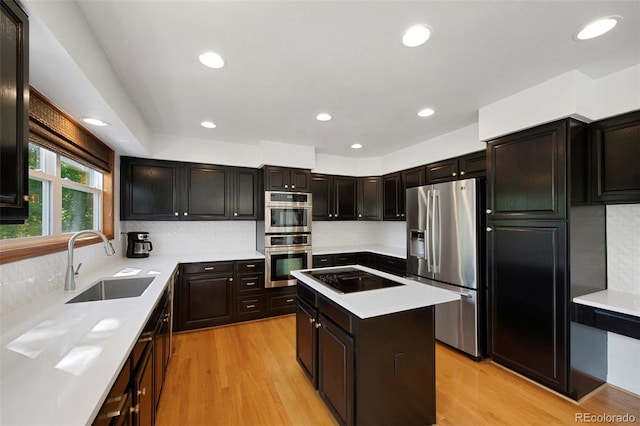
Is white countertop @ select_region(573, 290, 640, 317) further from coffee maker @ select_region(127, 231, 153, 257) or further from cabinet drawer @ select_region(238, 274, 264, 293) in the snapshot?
coffee maker @ select_region(127, 231, 153, 257)

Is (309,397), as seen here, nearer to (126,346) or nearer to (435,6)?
(126,346)

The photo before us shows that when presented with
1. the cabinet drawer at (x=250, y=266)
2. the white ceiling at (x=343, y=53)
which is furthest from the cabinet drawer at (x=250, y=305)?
the white ceiling at (x=343, y=53)

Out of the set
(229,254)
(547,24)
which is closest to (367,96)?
(547,24)

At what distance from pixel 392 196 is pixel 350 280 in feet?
8.28

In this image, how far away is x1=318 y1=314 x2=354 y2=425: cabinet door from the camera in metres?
1.63

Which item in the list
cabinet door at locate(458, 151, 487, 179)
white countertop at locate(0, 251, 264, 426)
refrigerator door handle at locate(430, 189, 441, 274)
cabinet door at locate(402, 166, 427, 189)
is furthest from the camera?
cabinet door at locate(402, 166, 427, 189)

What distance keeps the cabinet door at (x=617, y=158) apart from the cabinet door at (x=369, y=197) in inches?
111

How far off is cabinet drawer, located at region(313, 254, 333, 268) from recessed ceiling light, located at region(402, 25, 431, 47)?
3151mm

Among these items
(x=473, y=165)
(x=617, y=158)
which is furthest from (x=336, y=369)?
(x=617, y=158)

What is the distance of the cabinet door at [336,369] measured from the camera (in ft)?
5.36

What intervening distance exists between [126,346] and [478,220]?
118 inches

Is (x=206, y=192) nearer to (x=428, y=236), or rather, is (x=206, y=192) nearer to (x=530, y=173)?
(x=428, y=236)

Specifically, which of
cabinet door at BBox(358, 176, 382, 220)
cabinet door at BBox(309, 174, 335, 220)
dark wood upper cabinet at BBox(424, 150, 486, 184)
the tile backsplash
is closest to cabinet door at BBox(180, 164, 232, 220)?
cabinet door at BBox(309, 174, 335, 220)

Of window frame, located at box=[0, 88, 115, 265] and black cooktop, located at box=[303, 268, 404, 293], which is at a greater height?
window frame, located at box=[0, 88, 115, 265]
